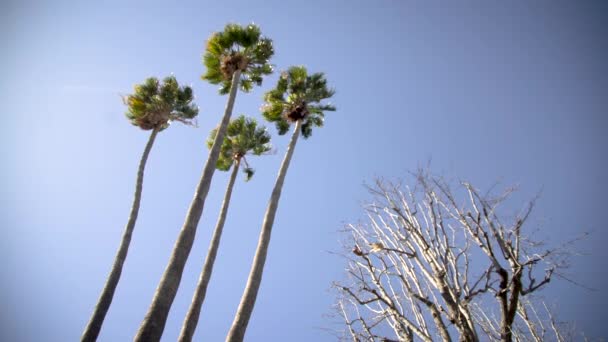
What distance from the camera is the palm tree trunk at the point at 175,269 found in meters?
6.39

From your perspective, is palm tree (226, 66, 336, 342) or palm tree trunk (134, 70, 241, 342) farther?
palm tree (226, 66, 336, 342)

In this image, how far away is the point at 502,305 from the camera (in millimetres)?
4055

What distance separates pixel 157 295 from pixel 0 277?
21491 cm

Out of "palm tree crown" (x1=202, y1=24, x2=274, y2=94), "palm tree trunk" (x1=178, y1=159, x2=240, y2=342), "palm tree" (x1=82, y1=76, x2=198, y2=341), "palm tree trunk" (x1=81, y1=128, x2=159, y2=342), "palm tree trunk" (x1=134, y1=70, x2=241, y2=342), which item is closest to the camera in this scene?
"palm tree trunk" (x1=134, y1=70, x2=241, y2=342)

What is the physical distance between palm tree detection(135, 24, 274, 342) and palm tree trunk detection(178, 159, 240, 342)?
3243 millimetres

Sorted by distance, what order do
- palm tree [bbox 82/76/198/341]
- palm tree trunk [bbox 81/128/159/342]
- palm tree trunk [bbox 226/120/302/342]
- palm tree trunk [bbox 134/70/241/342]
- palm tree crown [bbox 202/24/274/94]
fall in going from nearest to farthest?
palm tree trunk [bbox 134/70/241/342] → palm tree trunk [bbox 226/120/302/342] → palm tree trunk [bbox 81/128/159/342] → palm tree crown [bbox 202/24/274/94] → palm tree [bbox 82/76/198/341]

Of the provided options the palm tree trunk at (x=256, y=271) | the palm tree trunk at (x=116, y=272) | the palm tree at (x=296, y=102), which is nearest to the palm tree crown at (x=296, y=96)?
the palm tree at (x=296, y=102)

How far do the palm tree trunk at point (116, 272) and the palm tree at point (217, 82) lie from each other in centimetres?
431

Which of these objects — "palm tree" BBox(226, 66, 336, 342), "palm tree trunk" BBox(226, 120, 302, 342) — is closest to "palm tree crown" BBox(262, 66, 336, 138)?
"palm tree" BBox(226, 66, 336, 342)

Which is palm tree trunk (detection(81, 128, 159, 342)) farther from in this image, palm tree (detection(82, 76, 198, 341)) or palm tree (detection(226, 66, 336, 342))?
palm tree (detection(226, 66, 336, 342))

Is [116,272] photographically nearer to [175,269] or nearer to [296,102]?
[175,269]

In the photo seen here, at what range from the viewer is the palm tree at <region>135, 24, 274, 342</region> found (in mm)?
7051

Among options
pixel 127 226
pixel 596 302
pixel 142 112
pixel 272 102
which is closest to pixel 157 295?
pixel 127 226

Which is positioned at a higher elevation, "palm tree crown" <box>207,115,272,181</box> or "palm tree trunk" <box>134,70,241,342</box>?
"palm tree crown" <box>207,115,272,181</box>
